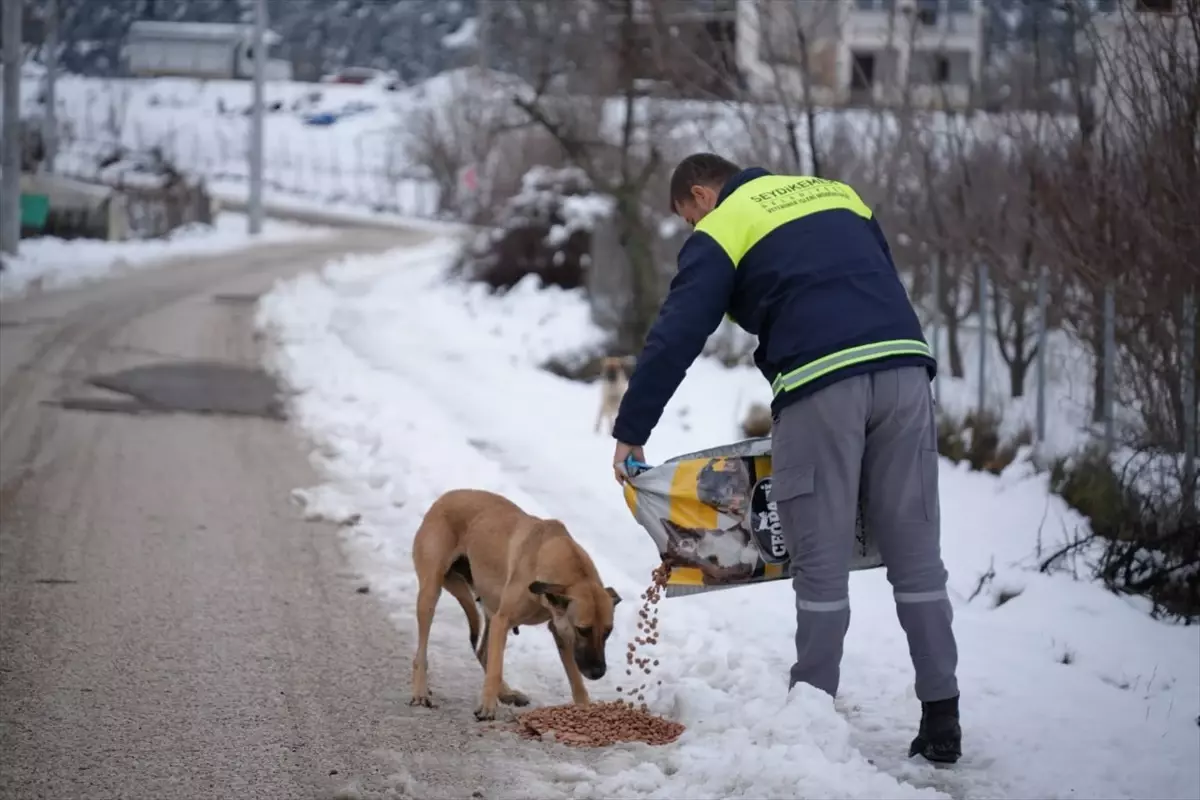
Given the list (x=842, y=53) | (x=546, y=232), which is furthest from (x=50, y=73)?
(x=842, y=53)

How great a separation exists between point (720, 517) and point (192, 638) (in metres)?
2.53

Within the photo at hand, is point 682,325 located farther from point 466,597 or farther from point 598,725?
point 466,597

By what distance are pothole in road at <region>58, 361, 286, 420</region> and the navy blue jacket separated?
337 inches

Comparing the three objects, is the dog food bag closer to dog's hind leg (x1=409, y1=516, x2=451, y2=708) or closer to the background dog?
dog's hind leg (x1=409, y1=516, x2=451, y2=708)

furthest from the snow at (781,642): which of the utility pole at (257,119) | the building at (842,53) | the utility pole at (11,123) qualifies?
the utility pole at (257,119)

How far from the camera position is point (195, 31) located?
47844 mm

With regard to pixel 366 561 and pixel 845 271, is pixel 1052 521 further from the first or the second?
pixel 845 271

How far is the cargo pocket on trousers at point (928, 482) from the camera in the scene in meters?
5.39

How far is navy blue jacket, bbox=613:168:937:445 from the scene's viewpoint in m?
5.32

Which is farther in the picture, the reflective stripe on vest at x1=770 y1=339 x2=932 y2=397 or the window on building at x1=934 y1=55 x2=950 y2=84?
the window on building at x1=934 y1=55 x2=950 y2=84

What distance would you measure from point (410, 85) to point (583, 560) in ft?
273

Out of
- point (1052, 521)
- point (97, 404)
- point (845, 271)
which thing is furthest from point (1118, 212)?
point (97, 404)

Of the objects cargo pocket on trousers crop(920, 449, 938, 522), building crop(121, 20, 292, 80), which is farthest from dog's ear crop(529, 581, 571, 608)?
building crop(121, 20, 292, 80)

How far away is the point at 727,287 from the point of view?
5.42 metres
